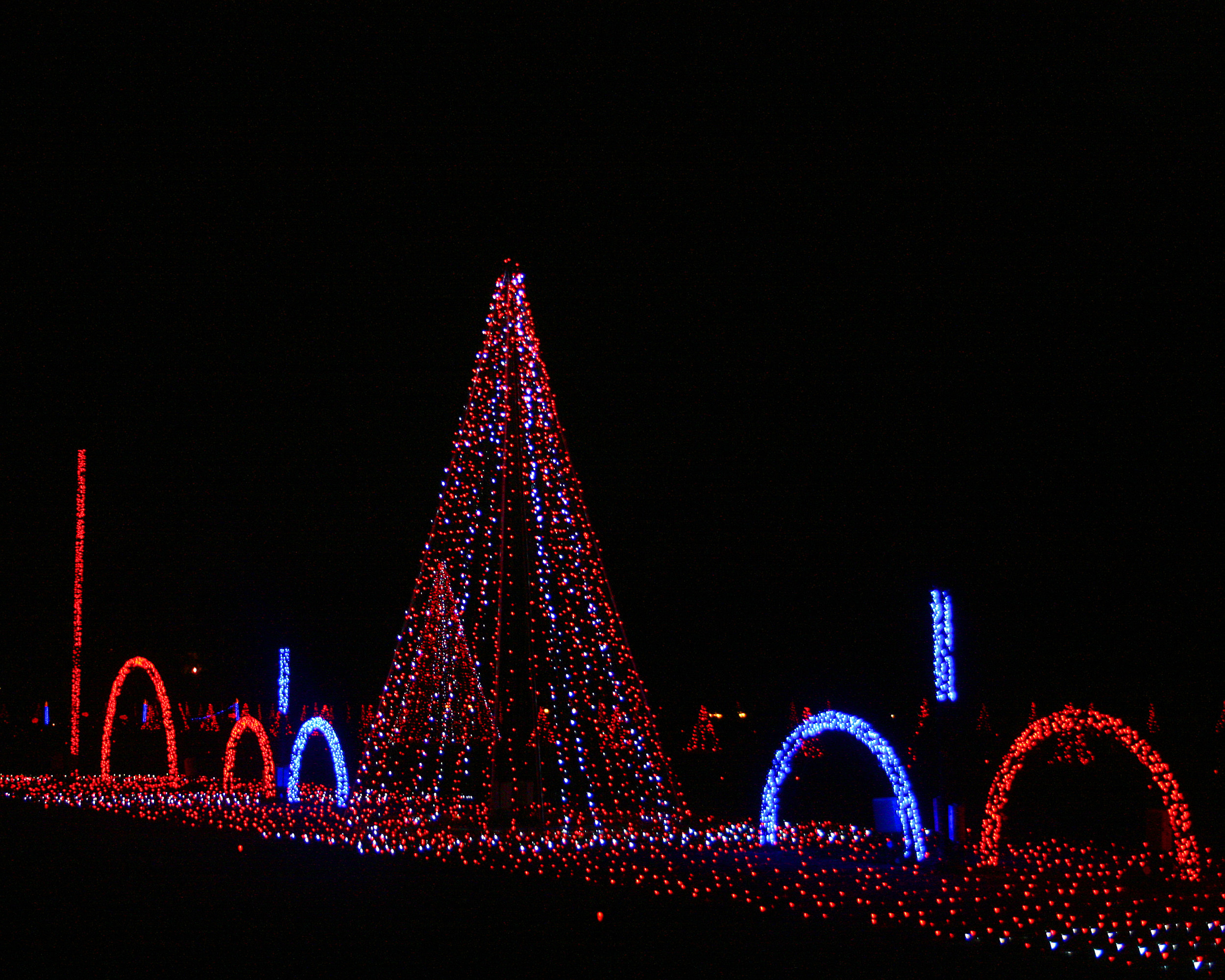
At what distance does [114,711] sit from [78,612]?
2.18m

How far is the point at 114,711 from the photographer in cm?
2011

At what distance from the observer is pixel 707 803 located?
1620 centimetres

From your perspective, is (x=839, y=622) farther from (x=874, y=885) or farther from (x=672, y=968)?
(x=672, y=968)

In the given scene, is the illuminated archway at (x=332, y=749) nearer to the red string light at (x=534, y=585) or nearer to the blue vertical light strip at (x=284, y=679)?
the blue vertical light strip at (x=284, y=679)

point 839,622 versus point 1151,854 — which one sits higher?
point 839,622

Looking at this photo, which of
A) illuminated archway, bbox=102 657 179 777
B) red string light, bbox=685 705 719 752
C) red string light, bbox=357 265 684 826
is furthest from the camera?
red string light, bbox=685 705 719 752

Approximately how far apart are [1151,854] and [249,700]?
1044 inches

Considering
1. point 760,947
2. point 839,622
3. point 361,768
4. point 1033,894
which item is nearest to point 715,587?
point 839,622

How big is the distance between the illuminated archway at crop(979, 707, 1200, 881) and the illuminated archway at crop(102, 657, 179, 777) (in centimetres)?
1426

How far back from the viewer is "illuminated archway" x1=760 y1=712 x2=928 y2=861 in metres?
8.81

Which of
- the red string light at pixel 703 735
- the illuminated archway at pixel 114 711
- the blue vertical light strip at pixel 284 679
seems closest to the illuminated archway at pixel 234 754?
the blue vertical light strip at pixel 284 679

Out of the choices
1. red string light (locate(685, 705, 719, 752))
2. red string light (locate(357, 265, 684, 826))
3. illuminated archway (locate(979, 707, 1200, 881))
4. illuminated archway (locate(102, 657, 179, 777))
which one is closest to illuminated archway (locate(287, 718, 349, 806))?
red string light (locate(357, 265, 684, 826))

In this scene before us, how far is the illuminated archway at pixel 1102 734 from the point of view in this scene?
8070 mm

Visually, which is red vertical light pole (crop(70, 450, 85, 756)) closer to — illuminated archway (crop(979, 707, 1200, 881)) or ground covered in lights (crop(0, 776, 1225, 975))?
ground covered in lights (crop(0, 776, 1225, 975))
